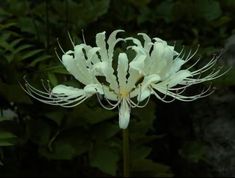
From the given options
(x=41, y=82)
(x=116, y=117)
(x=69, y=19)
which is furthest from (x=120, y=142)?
(x=69, y=19)

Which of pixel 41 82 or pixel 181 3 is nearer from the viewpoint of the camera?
pixel 41 82

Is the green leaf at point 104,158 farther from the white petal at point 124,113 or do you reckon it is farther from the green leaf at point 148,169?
the white petal at point 124,113

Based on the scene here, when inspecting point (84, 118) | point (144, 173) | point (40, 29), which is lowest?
point (144, 173)

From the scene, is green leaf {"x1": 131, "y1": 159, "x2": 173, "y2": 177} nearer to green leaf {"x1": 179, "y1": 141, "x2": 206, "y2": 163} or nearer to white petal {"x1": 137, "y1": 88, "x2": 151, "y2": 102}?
green leaf {"x1": 179, "y1": 141, "x2": 206, "y2": 163}

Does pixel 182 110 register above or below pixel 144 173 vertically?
above

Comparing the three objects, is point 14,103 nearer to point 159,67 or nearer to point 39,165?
point 39,165

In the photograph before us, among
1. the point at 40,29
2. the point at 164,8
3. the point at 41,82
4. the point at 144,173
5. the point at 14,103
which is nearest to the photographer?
the point at 41,82

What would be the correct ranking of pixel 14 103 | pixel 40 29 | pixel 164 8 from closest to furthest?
1. pixel 14 103
2. pixel 40 29
3. pixel 164 8
